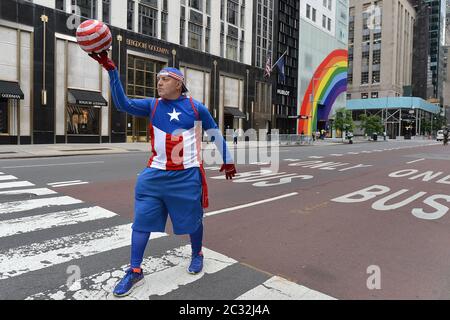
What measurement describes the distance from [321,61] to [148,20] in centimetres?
3765

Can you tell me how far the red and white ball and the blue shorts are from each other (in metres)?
1.17

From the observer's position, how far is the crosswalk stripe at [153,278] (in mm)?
3301

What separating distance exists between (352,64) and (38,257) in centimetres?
11278

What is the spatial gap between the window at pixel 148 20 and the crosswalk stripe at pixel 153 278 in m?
30.3

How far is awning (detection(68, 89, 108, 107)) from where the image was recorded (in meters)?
26.4

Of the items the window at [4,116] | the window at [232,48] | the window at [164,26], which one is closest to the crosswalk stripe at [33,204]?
the window at [4,116]

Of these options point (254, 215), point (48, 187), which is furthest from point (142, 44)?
point (254, 215)

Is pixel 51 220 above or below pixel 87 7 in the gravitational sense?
below

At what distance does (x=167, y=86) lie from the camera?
350 centimetres

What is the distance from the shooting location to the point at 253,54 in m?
44.2

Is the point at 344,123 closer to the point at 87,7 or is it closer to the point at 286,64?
the point at 286,64

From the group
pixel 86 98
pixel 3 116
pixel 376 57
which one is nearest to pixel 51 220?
→ pixel 3 116

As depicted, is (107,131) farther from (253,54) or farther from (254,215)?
(254,215)
